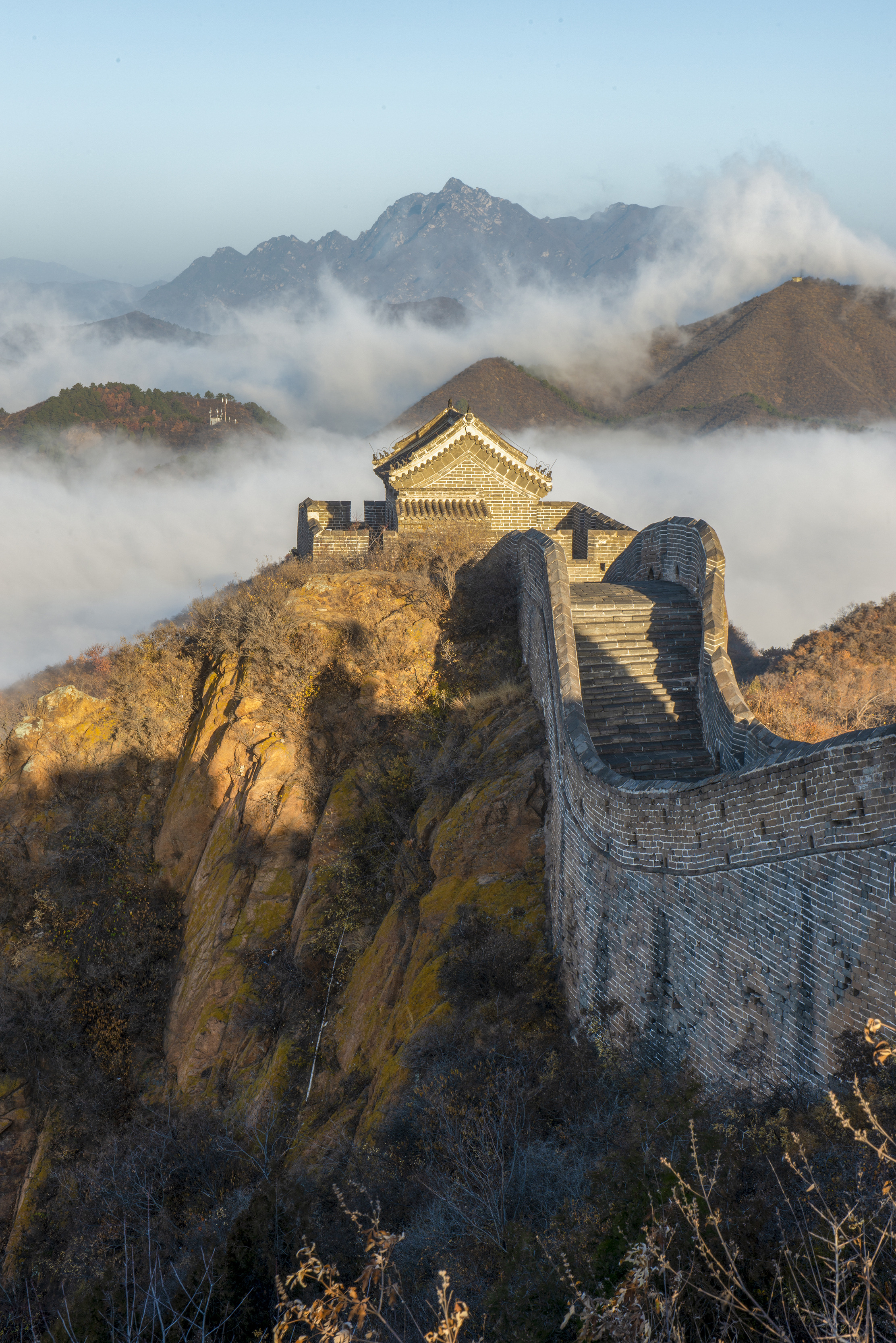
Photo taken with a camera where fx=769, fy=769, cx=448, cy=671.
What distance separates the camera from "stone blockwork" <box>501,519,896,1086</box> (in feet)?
18.0

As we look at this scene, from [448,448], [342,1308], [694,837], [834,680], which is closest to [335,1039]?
[694,837]

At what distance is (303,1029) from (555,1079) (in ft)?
18.9

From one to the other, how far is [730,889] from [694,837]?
0.56m

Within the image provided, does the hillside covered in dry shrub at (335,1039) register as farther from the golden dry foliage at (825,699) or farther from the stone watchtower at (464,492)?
the golden dry foliage at (825,699)

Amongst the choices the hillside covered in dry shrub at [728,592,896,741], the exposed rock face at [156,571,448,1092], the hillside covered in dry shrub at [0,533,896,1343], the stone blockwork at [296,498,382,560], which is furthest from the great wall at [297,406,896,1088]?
the stone blockwork at [296,498,382,560]

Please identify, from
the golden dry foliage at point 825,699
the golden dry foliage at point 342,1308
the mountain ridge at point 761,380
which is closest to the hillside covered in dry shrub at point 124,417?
the mountain ridge at point 761,380

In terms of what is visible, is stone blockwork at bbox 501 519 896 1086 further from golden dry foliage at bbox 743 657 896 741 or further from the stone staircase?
golden dry foliage at bbox 743 657 896 741

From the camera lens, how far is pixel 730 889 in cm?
685

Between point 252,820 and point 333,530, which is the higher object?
point 333,530

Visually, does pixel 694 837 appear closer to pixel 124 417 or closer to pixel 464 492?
pixel 464 492

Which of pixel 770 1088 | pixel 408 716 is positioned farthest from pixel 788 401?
pixel 770 1088

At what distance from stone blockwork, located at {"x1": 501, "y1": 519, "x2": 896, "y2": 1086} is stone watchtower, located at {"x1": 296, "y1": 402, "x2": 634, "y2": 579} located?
11844 millimetres

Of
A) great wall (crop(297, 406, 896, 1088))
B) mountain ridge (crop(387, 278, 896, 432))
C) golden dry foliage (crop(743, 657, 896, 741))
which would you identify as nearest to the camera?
great wall (crop(297, 406, 896, 1088))

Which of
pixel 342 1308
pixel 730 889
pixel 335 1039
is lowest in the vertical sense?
pixel 335 1039
